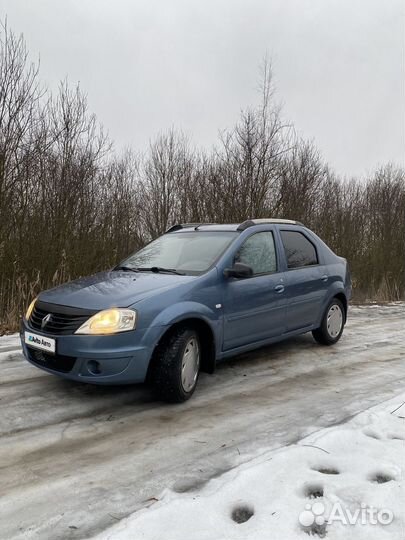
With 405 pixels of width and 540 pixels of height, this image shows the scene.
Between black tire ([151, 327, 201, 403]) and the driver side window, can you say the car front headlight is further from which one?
the driver side window

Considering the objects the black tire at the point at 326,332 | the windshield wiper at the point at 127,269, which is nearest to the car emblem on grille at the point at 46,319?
the windshield wiper at the point at 127,269

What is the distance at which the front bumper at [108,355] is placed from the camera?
3.44 metres

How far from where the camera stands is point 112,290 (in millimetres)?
3859

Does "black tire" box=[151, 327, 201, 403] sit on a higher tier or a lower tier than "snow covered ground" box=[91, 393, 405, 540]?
higher

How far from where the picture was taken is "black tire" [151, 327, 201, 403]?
12.0ft

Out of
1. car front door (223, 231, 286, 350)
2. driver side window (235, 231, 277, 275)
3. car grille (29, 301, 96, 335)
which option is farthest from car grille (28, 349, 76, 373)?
driver side window (235, 231, 277, 275)

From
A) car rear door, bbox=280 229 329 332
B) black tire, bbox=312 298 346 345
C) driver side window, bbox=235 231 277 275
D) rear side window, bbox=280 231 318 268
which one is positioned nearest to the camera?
driver side window, bbox=235 231 277 275

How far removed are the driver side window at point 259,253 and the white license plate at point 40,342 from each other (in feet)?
6.49

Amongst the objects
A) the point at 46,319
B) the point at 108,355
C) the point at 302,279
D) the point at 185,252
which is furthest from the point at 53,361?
the point at 302,279

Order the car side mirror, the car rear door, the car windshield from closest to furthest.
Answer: the car side mirror
the car windshield
the car rear door

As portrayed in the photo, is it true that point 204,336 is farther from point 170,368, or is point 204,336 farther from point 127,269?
point 127,269

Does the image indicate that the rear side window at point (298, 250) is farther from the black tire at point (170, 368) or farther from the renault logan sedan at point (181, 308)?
the black tire at point (170, 368)

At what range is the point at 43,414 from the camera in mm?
3547

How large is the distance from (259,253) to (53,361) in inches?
96.8
